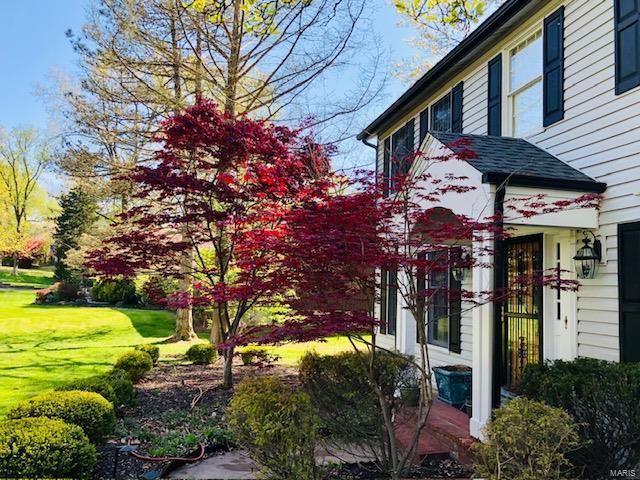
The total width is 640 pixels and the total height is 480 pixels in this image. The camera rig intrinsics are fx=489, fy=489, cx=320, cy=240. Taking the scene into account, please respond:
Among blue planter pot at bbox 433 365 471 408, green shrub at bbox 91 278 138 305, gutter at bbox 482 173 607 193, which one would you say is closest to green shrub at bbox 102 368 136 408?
blue planter pot at bbox 433 365 471 408

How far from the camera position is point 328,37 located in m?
10.9

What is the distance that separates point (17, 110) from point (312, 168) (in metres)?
31.0

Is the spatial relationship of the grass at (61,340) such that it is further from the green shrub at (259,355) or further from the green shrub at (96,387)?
the green shrub at (259,355)

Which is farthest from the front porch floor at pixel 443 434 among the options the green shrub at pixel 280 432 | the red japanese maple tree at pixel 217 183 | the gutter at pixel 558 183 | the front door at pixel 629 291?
the gutter at pixel 558 183

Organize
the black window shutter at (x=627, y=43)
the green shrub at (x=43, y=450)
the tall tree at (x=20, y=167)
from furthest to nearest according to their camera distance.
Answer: the tall tree at (x=20, y=167), the black window shutter at (x=627, y=43), the green shrub at (x=43, y=450)

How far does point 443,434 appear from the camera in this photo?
5.20 m

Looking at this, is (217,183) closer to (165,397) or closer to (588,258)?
(165,397)

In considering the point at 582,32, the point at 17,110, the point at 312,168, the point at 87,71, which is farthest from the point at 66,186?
the point at 582,32

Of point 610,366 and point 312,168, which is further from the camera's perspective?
point 312,168

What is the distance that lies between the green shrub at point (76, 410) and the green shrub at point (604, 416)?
3.84 m

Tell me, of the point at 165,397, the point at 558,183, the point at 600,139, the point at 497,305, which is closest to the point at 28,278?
the point at 165,397

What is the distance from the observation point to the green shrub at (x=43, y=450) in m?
3.33

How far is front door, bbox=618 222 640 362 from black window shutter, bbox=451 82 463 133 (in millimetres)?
3741

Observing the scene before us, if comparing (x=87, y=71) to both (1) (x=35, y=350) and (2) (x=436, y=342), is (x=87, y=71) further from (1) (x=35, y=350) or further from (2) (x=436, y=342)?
(2) (x=436, y=342)
